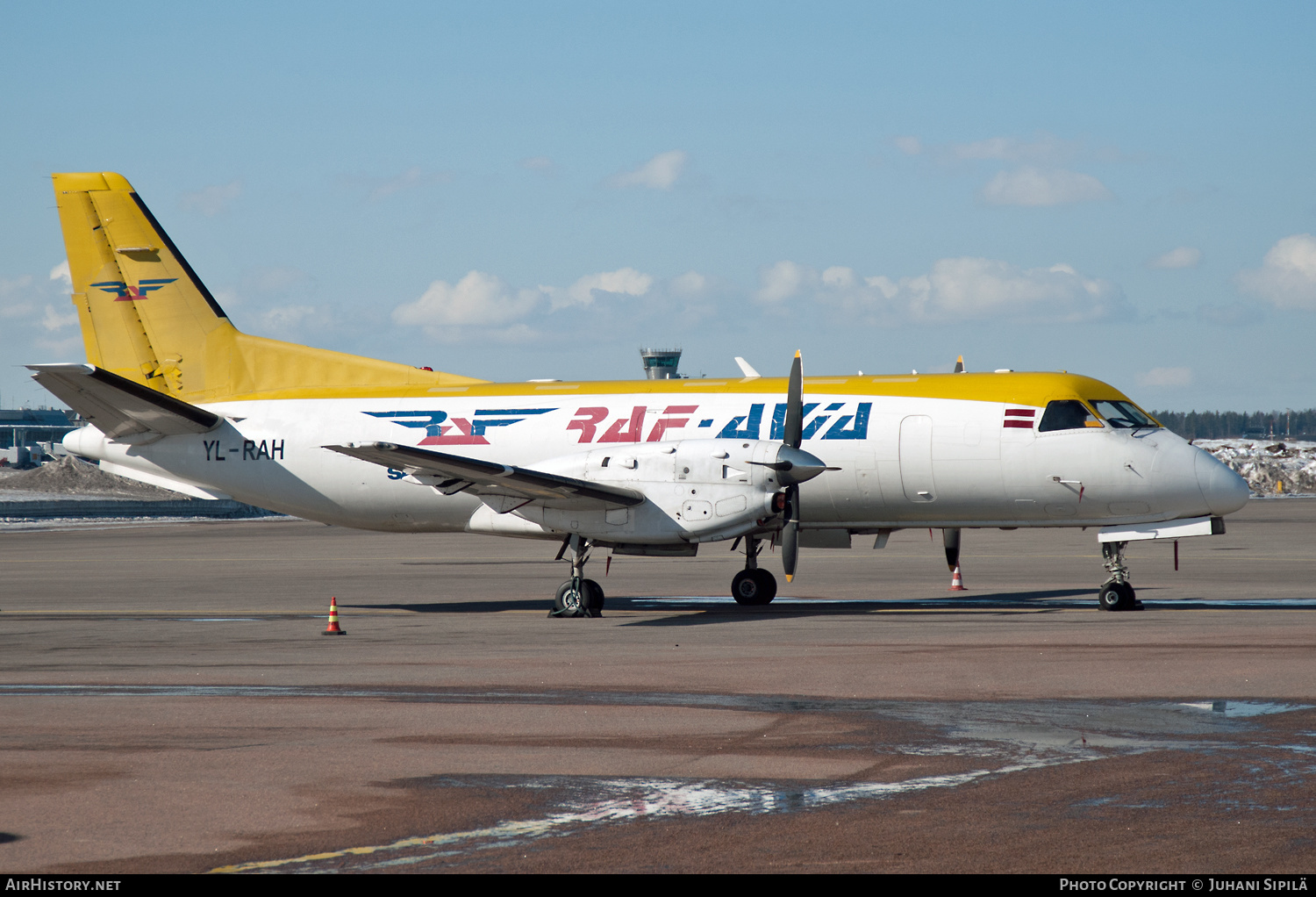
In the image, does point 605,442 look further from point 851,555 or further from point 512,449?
point 851,555

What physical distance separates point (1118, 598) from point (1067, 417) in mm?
3172

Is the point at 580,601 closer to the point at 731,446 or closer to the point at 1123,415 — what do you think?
the point at 731,446

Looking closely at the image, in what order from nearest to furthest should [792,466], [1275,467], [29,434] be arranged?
[792,466], [1275,467], [29,434]

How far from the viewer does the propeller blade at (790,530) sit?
21312 millimetres

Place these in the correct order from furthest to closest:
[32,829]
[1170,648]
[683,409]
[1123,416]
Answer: [683,409]
[1123,416]
[1170,648]
[32,829]

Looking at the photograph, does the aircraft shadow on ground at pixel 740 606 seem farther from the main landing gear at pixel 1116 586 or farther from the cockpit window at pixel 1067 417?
the cockpit window at pixel 1067 417

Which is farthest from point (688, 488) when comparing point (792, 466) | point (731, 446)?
point (792, 466)

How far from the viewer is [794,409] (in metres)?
22.0

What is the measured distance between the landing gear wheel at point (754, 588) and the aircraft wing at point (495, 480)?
133 inches

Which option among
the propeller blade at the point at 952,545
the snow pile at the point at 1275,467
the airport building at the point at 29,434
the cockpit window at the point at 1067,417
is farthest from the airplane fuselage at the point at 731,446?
the airport building at the point at 29,434

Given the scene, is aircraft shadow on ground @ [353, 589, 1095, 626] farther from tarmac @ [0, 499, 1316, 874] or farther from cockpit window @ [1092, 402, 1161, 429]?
cockpit window @ [1092, 402, 1161, 429]

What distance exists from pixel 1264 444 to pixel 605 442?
172 metres

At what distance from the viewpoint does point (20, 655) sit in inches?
665
